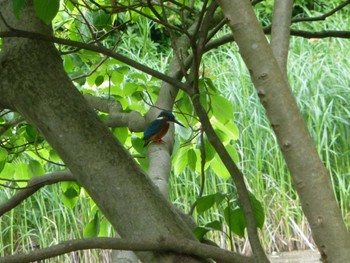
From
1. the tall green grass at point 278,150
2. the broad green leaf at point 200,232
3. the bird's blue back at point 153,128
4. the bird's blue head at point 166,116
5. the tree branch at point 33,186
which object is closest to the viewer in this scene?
the broad green leaf at point 200,232

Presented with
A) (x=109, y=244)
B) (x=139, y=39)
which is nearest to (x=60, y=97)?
(x=109, y=244)

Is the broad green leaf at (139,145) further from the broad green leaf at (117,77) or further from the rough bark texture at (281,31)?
the rough bark texture at (281,31)

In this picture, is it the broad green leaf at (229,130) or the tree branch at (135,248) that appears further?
the broad green leaf at (229,130)

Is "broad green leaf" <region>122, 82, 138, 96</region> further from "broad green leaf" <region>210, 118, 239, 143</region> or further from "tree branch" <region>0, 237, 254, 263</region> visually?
"tree branch" <region>0, 237, 254, 263</region>

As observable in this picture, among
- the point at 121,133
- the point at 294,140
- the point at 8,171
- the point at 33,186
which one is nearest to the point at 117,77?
the point at 121,133

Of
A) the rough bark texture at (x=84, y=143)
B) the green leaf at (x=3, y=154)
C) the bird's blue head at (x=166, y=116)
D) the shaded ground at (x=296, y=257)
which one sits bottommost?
the rough bark texture at (x=84, y=143)

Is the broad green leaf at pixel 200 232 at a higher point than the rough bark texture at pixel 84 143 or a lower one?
lower

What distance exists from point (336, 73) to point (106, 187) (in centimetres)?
376

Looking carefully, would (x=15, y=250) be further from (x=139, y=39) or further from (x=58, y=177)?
(x=58, y=177)

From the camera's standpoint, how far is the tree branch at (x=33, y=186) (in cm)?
109

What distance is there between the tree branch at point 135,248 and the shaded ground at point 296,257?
2.73 meters

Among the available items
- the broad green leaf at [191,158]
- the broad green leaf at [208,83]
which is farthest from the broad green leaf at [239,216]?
the broad green leaf at [191,158]

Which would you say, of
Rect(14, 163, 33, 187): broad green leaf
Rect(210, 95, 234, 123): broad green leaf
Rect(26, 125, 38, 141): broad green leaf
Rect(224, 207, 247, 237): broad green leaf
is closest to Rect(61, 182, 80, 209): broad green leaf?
Rect(26, 125, 38, 141): broad green leaf

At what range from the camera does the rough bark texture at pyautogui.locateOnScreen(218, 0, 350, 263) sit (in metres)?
0.60
